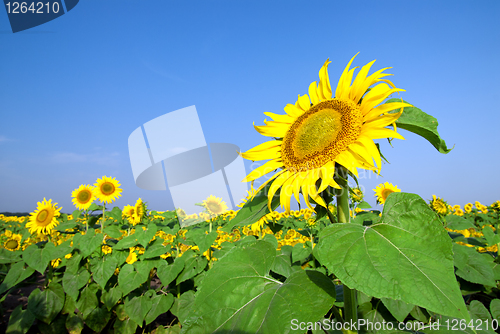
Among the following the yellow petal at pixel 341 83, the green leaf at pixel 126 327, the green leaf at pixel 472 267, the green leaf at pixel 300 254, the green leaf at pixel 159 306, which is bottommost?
the green leaf at pixel 126 327

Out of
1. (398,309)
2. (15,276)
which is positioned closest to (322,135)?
(398,309)

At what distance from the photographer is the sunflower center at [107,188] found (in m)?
5.78

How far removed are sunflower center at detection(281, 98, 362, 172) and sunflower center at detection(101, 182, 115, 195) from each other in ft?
17.4

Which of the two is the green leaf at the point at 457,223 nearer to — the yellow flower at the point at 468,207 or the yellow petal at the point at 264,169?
the yellow petal at the point at 264,169

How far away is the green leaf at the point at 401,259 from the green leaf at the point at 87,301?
4.65m

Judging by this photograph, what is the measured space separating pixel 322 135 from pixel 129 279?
371 centimetres

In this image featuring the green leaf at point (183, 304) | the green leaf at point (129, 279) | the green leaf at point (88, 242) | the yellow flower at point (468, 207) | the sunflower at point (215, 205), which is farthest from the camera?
A: the yellow flower at point (468, 207)

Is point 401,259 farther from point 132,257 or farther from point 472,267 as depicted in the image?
point 132,257

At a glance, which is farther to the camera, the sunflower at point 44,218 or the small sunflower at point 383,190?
the sunflower at point 44,218

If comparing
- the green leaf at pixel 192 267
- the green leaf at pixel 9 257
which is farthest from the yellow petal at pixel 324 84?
the green leaf at pixel 9 257

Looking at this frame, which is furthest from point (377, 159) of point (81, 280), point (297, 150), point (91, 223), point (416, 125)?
point (91, 223)

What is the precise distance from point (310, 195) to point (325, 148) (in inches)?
10.1

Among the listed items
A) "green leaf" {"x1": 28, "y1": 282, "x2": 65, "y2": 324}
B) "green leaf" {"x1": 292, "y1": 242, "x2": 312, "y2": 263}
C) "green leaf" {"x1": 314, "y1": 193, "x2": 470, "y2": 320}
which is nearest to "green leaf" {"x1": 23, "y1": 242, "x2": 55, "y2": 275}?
"green leaf" {"x1": 28, "y1": 282, "x2": 65, "y2": 324}

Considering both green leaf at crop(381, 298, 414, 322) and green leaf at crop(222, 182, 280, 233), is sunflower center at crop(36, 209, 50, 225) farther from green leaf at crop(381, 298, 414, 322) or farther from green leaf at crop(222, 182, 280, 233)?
green leaf at crop(381, 298, 414, 322)
